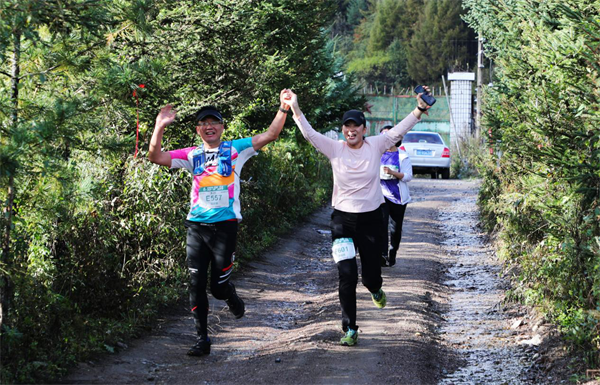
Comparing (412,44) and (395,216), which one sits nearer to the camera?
(395,216)

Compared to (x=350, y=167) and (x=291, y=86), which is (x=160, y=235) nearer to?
(x=350, y=167)

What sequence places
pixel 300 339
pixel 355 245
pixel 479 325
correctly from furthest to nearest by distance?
1. pixel 479 325
2. pixel 300 339
3. pixel 355 245

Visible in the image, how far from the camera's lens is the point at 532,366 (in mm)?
6824

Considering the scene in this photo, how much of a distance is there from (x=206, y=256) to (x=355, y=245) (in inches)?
54.3

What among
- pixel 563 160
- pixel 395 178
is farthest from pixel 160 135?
pixel 395 178

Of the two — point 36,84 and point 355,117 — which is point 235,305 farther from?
point 36,84

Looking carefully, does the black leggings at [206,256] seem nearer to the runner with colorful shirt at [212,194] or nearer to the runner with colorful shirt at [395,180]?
the runner with colorful shirt at [212,194]

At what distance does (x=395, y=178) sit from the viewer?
35.3ft

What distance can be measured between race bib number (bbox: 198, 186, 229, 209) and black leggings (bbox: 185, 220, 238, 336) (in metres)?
0.16

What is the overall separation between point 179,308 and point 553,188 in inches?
162

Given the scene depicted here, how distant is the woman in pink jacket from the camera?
7055mm

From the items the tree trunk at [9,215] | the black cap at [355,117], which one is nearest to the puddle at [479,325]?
the black cap at [355,117]

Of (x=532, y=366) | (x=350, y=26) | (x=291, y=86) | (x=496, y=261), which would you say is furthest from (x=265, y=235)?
(x=350, y=26)

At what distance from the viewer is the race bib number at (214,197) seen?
21.9 feet
